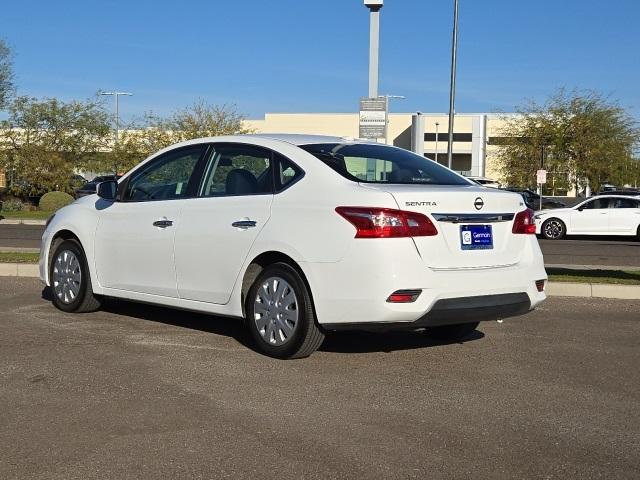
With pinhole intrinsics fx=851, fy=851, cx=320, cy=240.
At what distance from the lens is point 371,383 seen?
566cm

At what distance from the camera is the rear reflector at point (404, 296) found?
225 inches

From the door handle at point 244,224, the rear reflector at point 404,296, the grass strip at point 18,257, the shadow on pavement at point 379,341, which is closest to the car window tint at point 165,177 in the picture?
the door handle at point 244,224

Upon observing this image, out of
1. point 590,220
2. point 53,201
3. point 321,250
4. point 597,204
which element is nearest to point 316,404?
point 321,250

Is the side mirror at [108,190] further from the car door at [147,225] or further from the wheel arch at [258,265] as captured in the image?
the wheel arch at [258,265]

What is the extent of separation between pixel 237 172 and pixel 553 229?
60.7ft

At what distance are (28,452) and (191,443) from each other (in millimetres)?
791

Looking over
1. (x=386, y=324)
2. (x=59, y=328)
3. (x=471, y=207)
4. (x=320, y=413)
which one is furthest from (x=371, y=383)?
(x=59, y=328)

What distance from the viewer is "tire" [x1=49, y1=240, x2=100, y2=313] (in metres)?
8.07

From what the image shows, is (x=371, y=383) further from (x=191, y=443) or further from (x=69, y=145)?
(x=69, y=145)

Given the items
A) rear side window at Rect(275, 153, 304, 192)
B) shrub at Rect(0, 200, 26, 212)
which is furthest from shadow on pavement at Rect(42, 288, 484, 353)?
shrub at Rect(0, 200, 26, 212)

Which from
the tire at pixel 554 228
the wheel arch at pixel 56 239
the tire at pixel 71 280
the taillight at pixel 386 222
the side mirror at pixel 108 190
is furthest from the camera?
the tire at pixel 554 228

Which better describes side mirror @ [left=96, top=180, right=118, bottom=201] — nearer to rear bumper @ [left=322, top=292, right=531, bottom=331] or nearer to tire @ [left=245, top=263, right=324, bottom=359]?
tire @ [left=245, top=263, right=324, bottom=359]

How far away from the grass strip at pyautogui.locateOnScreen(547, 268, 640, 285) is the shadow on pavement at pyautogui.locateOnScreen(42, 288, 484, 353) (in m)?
3.37

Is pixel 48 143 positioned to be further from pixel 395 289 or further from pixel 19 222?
pixel 395 289
